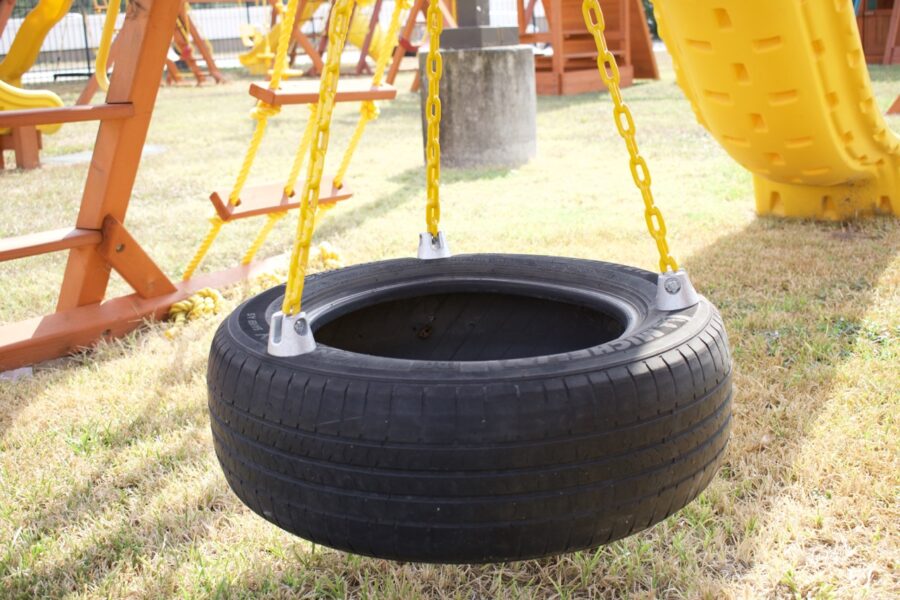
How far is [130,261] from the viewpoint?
11.9 ft

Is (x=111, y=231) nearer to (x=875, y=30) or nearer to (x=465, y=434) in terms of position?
(x=465, y=434)

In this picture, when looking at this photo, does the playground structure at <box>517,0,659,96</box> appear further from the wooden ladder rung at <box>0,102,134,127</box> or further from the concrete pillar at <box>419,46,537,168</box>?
the wooden ladder rung at <box>0,102,134,127</box>

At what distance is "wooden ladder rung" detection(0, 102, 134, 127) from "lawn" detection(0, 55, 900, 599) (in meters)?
0.85

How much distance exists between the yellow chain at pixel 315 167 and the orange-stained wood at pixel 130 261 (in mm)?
2186

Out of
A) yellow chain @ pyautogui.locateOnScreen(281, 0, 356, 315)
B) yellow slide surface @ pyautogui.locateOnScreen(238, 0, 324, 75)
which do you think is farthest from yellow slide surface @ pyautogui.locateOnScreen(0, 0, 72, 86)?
yellow slide surface @ pyautogui.locateOnScreen(238, 0, 324, 75)

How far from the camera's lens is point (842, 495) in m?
2.13

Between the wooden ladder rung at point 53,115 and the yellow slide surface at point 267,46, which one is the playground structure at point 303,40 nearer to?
the yellow slide surface at point 267,46

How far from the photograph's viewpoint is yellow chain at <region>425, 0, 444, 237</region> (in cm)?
186

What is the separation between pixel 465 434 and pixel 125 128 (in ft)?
8.31

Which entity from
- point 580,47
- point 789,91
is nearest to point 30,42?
point 789,91

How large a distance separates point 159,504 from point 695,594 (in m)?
1.29

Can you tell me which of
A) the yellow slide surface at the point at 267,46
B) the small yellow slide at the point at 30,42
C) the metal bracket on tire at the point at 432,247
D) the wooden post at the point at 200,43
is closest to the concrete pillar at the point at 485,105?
the small yellow slide at the point at 30,42

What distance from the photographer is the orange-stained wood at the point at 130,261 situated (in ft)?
11.5

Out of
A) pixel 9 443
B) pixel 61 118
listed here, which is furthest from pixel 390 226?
pixel 9 443
